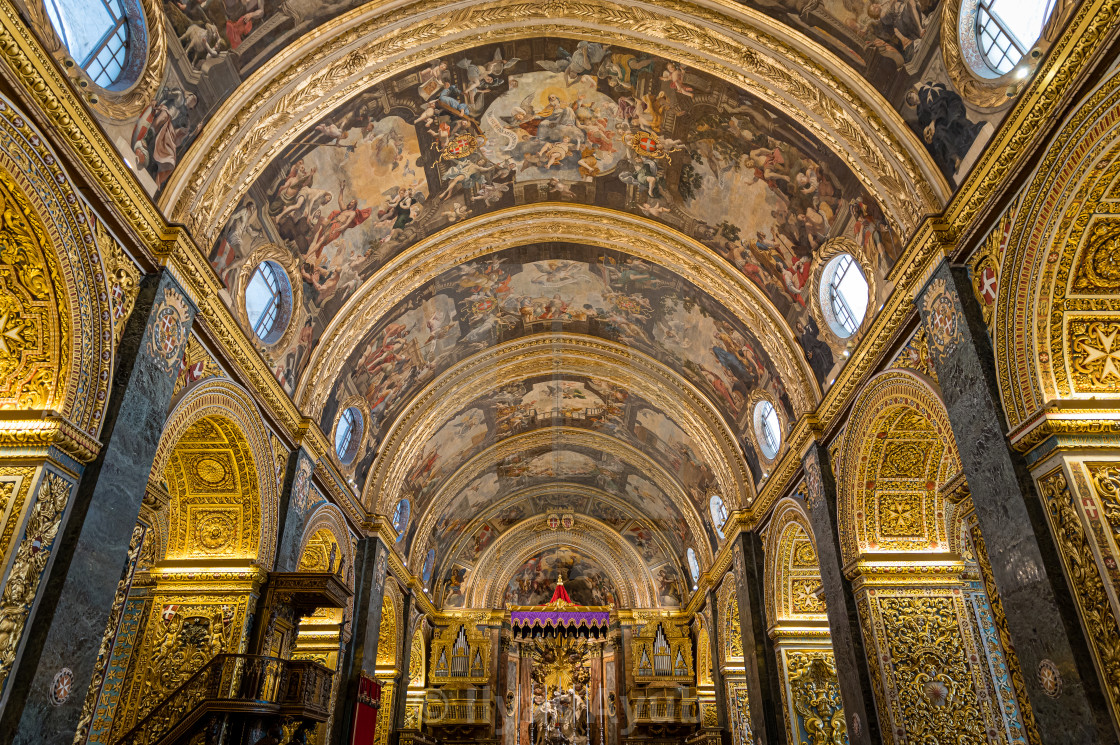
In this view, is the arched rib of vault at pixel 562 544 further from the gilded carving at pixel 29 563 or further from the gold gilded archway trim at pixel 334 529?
the gilded carving at pixel 29 563

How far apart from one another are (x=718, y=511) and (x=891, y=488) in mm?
10476

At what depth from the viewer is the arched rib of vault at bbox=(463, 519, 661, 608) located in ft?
101

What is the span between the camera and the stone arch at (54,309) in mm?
7906

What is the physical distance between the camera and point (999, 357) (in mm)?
8539

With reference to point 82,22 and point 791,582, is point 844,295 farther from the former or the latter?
point 82,22

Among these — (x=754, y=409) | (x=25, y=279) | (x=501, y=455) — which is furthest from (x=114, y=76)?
(x=501, y=455)

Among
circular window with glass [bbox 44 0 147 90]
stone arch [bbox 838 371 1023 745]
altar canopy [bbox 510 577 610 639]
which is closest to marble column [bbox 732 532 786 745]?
stone arch [bbox 838 371 1023 745]

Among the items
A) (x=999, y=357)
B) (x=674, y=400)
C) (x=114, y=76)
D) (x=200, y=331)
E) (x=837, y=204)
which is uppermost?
(x=674, y=400)

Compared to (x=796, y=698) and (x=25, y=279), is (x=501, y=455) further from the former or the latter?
(x=25, y=279)

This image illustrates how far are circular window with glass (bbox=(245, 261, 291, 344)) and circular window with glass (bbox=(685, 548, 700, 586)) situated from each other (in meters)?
18.9

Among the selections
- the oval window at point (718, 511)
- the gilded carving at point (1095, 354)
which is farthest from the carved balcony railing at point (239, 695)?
the oval window at point (718, 511)

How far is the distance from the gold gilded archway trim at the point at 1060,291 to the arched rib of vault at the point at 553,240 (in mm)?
6576

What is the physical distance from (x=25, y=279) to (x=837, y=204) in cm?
1198

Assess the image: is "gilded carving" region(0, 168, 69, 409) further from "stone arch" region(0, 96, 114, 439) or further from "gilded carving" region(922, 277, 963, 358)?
"gilded carving" region(922, 277, 963, 358)
